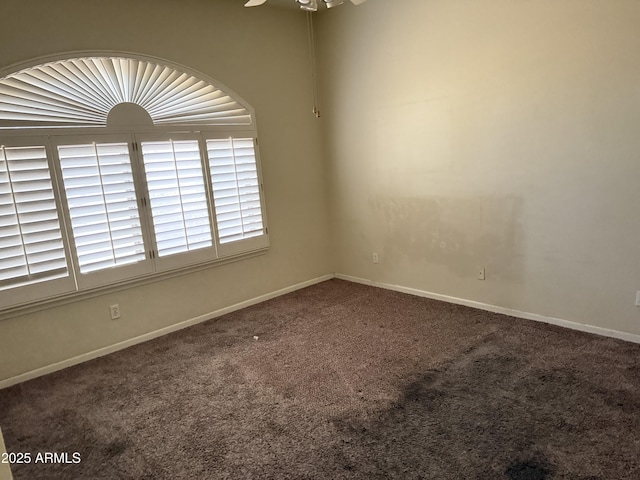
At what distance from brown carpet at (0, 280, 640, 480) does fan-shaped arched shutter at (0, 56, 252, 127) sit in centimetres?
188

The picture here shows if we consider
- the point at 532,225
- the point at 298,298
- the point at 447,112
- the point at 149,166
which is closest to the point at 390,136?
the point at 447,112

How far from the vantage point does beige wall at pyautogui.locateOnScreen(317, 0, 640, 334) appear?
2.88m

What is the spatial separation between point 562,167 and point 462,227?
950 millimetres

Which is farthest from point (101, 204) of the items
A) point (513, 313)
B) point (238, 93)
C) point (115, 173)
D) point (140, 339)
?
point (513, 313)

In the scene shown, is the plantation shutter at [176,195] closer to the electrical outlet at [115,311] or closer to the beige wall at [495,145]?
the electrical outlet at [115,311]

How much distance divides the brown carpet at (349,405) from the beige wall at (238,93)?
309 millimetres

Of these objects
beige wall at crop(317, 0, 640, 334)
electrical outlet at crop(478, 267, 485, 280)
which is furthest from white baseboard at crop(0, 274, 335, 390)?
electrical outlet at crop(478, 267, 485, 280)

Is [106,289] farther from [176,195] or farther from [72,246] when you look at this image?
[176,195]

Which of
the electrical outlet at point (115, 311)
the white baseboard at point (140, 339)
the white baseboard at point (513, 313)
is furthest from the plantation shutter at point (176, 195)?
the white baseboard at point (513, 313)

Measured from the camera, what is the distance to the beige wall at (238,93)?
3.02m

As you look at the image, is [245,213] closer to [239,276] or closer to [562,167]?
[239,276]

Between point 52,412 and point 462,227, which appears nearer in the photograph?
point 52,412

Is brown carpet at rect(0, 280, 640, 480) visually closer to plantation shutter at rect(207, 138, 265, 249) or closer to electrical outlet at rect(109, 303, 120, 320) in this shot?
electrical outlet at rect(109, 303, 120, 320)

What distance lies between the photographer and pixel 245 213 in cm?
414
